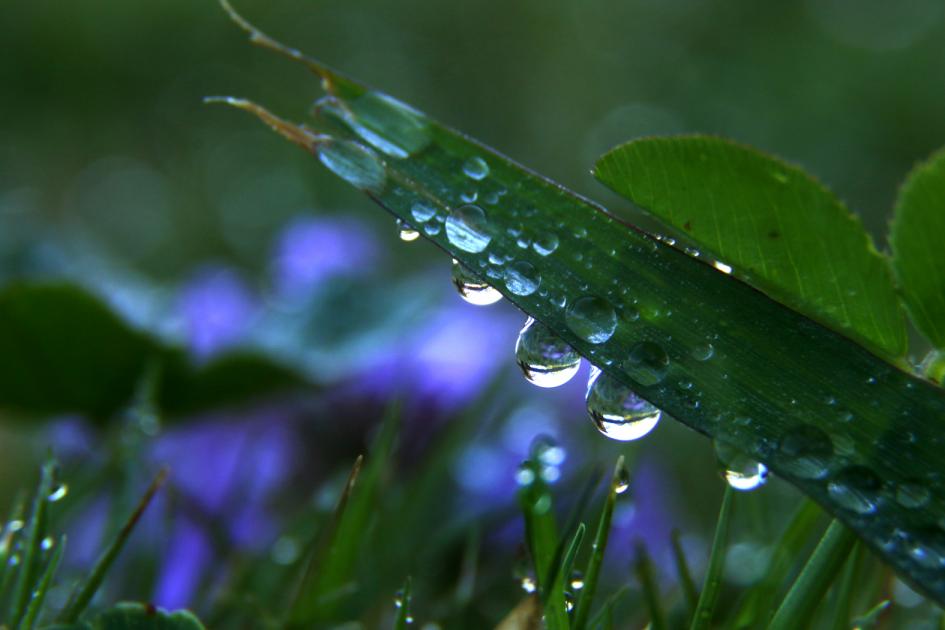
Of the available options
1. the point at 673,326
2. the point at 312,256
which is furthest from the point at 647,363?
the point at 312,256

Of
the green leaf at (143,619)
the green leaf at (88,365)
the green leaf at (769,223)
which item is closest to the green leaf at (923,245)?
the green leaf at (769,223)

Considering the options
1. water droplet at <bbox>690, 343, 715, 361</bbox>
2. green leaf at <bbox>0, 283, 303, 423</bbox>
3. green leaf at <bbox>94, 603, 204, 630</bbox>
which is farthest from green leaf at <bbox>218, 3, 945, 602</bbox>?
green leaf at <bbox>0, 283, 303, 423</bbox>

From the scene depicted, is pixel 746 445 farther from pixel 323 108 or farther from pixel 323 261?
pixel 323 261

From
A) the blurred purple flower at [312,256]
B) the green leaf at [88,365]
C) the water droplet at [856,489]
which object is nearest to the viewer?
the water droplet at [856,489]

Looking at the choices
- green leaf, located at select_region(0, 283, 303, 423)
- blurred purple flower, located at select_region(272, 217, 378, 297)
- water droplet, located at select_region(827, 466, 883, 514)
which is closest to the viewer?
water droplet, located at select_region(827, 466, 883, 514)

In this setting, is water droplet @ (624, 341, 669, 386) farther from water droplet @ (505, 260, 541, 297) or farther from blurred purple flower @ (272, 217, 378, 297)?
blurred purple flower @ (272, 217, 378, 297)

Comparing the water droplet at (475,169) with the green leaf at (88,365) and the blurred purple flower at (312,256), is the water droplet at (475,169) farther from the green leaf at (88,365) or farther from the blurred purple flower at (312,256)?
the blurred purple flower at (312,256)
